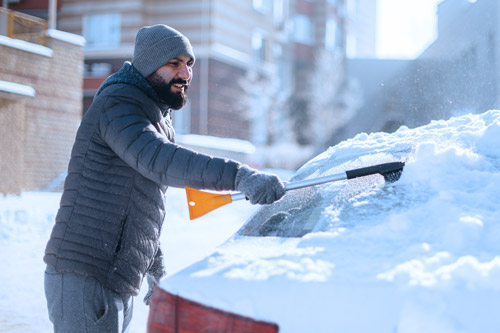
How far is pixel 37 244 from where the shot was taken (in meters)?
8.48

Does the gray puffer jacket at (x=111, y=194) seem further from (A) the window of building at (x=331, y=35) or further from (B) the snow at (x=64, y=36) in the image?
(A) the window of building at (x=331, y=35)

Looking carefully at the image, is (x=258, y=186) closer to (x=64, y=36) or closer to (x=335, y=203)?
(x=335, y=203)

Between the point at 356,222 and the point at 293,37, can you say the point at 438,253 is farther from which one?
the point at 293,37

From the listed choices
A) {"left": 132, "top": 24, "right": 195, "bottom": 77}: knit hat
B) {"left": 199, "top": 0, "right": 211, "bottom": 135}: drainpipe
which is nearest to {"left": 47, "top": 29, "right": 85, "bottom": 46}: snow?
{"left": 199, "top": 0, "right": 211, "bottom": 135}: drainpipe

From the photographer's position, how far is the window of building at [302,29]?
32.9 metres

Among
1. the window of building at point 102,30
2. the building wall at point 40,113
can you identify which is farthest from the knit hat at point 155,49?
the window of building at point 102,30

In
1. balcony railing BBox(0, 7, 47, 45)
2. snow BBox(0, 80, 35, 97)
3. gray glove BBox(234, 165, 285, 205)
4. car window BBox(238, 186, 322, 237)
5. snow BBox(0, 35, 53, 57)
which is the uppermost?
balcony railing BBox(0, 7, 47, 45)

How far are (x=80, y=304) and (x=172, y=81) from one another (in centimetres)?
98

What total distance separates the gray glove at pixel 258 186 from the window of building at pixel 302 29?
31003 mm

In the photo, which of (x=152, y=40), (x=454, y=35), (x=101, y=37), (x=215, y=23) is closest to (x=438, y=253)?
(x=152, y=40)

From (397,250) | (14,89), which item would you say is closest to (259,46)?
(14,89)

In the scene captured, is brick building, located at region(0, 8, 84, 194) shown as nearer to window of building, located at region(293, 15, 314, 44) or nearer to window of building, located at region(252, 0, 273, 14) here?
window of building, located at region(252, 0, 273, 14)

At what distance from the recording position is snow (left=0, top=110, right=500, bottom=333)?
1.67 meters

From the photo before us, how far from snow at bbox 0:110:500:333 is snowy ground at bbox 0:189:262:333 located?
3.19 m
